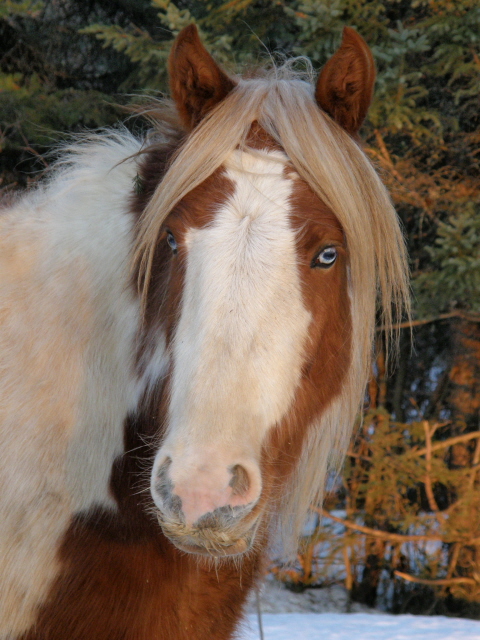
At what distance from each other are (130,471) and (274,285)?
2.54 feet

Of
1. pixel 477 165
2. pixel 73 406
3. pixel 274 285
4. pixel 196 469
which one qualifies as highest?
pixel 477 165

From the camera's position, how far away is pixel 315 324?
168 centimetres

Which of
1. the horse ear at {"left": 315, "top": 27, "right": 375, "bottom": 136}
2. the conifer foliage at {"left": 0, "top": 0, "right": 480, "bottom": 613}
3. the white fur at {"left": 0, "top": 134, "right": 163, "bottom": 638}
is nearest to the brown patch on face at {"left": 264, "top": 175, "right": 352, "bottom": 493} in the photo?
the horse ear at {"left": 315, "top": 27, "right": 375, "bottom": 136}

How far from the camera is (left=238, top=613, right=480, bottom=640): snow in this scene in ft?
12.6

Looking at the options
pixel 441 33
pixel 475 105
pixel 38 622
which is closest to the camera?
pixel 38 622

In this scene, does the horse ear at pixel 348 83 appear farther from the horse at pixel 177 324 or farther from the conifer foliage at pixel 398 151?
the conifer foliage at pixel 398 151

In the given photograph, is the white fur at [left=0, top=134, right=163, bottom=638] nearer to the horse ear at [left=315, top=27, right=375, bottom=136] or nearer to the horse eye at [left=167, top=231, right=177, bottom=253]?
the horse eye at [left=167, top=231, right=177, bottom=253]

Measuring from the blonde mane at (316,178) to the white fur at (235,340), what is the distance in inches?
3.6

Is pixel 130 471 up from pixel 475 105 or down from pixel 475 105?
down

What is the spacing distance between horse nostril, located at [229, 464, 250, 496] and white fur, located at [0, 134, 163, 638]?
581mm

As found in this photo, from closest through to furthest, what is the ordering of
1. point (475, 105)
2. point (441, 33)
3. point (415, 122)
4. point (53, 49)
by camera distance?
1. point (441, 33)
2. point (415, 122)
3. point (475, 105)
4. point (53, 49)

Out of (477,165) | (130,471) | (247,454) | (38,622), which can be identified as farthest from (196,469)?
(477,165)

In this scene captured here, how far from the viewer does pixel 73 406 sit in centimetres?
192

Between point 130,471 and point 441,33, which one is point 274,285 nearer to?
point 130,471
